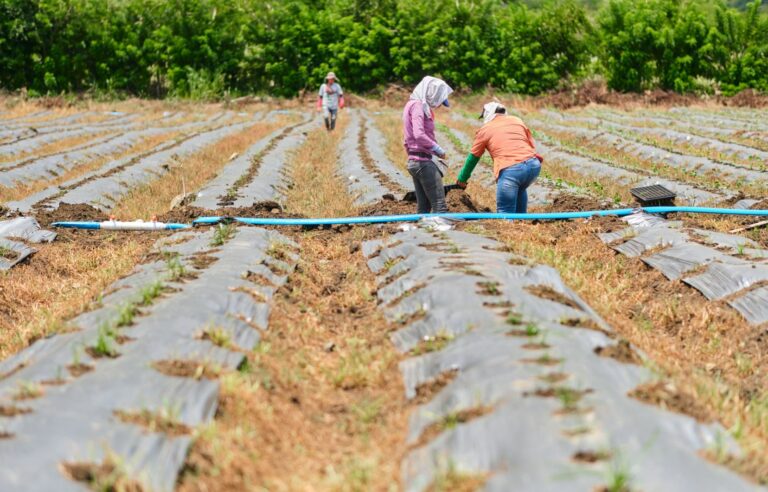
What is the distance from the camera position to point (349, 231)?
7.57 metres

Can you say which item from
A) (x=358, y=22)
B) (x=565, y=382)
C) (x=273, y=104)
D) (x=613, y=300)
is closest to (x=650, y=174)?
(x=613, y=300)

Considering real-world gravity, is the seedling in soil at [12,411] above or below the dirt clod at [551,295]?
above

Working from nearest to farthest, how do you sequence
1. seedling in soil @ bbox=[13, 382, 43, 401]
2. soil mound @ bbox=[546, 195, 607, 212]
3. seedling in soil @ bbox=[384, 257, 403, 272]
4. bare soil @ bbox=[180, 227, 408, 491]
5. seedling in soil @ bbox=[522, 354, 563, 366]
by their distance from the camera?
1. bare soil @ bbox=[180, 227, 408, 491]
2. seedling in soil @ bbox=[13, 382, 43, 401]
3. seedling in soil @ bbox=[522, 354, 563, 366]
4. seedling in soil @ bbox=[384, 257, 403, 272]
5. soil mound @ bbox=[546, 195, 607, 212]

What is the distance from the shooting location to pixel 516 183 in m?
7.25

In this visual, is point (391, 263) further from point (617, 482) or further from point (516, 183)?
point (617, 482)

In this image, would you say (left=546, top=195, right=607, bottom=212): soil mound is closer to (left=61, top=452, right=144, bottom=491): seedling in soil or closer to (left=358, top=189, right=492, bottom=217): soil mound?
(left=358, top=189, right=492, bottom=217): soil mound

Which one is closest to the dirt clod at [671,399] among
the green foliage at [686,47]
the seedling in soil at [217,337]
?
the seedling in soil at [217,337]

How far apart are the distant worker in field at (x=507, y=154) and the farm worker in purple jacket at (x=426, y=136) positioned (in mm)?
262

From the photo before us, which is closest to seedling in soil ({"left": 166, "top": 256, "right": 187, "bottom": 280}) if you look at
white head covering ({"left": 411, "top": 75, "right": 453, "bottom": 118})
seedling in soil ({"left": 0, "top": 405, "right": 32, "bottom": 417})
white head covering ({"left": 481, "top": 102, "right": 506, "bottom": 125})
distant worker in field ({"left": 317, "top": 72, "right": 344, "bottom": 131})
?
seedling in soil ({"left": 0, "top": 405, "right": 32, "bottom": 417})

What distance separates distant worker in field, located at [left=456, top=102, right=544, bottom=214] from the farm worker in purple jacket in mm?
262

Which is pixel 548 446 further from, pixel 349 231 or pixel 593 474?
pixel 349 231

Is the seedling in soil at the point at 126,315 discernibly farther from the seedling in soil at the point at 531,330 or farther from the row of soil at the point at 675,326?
the row of soil at the point at 675,326

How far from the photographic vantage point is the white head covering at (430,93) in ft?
23.0

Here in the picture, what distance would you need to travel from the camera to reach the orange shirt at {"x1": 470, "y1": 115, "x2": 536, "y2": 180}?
7094 mm
